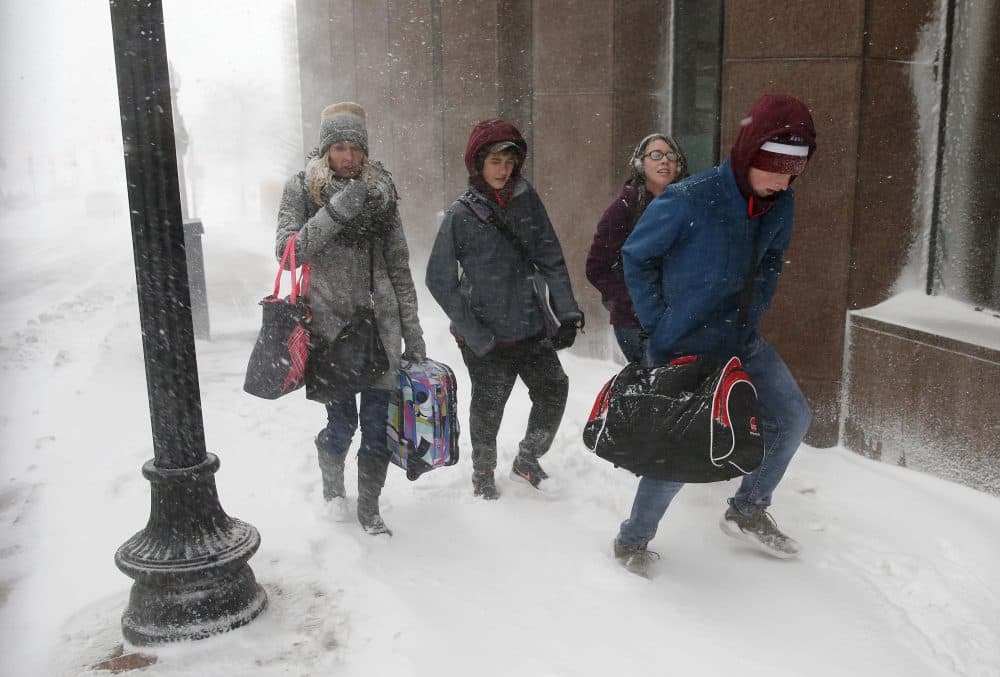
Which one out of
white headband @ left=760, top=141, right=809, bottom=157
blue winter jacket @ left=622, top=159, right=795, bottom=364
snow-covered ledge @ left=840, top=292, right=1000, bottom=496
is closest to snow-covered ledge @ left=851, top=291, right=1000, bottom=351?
snow-covered ledge @ left=840, top=292, right=1000, bottom=496

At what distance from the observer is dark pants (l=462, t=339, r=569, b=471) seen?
444 cm

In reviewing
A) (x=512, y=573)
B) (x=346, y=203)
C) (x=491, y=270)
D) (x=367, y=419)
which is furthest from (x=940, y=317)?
(x=346, y=203)

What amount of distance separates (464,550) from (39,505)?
2.57 metres

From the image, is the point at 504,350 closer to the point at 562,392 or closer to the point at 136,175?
the point at 562,392

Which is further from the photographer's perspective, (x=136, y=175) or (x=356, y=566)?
(x=356, y=566)

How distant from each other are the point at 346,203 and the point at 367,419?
1.08 m

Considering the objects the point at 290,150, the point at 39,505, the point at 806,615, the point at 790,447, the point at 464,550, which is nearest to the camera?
the point at 806,615

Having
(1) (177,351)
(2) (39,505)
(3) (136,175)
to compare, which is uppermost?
(3) (136,175)

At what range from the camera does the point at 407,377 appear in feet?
13.2

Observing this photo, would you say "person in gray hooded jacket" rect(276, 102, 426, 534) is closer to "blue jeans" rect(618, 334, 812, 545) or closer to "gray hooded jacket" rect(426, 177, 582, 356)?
"gray hooded jacket" rect(426, 177, 582, 356)

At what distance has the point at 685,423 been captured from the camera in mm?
3174

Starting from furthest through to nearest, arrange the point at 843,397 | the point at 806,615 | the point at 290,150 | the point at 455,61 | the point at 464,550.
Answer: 1. the point at 290,150
2. the point at 455,61
3. the point at 843,397
4. the point at 464,550
5. the point at 806,615

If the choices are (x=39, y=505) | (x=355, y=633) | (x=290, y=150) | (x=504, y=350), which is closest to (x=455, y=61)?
(x=504, y=350)

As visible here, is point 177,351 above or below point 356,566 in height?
above
